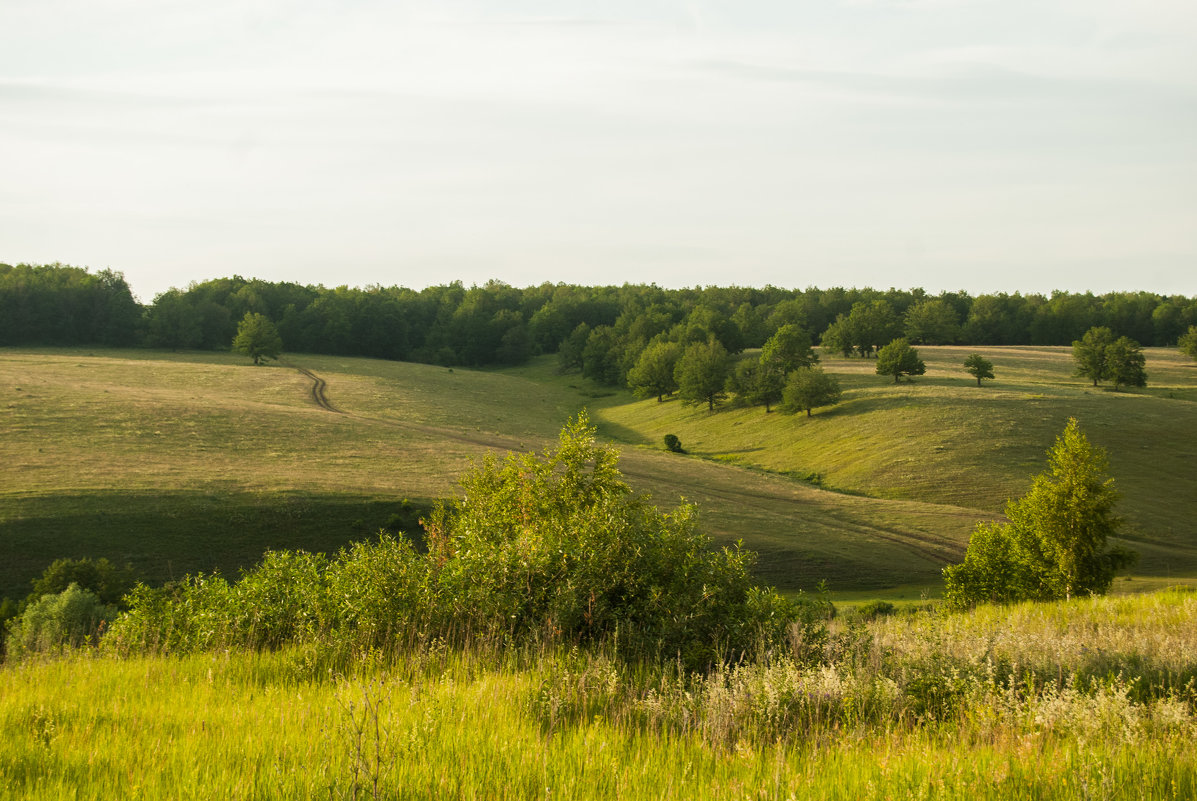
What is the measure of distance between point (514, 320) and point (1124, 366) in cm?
11194

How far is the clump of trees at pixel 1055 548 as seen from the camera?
36.5 m

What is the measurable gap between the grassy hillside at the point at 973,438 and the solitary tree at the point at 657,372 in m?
12.5

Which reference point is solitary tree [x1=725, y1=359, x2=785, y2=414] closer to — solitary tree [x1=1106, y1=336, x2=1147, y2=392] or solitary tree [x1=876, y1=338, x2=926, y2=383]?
solitary tree [x1=876, y1=338, x2=926, y2=383]

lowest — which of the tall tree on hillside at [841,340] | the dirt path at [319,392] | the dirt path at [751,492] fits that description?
the dirt path at [751,492]

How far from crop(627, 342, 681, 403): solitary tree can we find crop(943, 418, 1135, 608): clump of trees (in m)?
85.4

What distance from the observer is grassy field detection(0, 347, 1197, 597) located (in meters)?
44.5

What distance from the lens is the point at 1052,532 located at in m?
37.2

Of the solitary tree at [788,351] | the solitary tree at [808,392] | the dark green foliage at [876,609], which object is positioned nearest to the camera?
the dark green foliage at [876,609]

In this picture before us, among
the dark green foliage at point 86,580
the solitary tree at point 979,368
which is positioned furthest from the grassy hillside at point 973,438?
the dark green foliage at point 86,580

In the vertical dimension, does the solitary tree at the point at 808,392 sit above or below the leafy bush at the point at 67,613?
above

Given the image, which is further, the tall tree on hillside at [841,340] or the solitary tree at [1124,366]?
the tall tree on hillside at [841,340]

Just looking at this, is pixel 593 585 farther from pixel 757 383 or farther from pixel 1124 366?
pixel 1124 366

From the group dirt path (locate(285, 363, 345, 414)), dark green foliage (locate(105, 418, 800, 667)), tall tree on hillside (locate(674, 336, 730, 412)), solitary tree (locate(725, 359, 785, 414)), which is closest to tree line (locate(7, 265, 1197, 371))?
tall tree on hillside (locate(674, 336, 730, 412))

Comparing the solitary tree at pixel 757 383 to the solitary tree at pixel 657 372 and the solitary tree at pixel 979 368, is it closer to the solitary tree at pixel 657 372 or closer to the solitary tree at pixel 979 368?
the solitary tree at pixel 657 372
